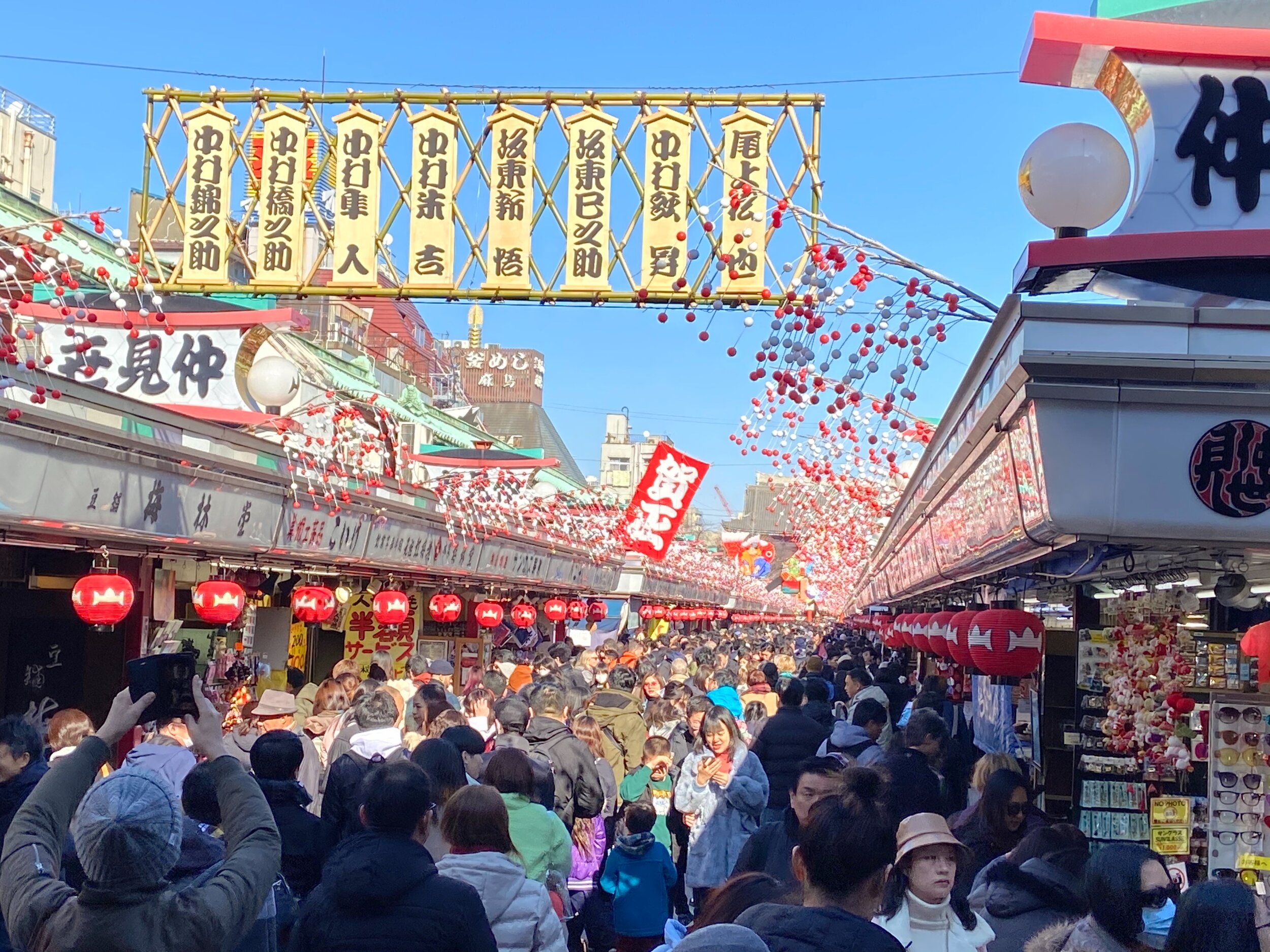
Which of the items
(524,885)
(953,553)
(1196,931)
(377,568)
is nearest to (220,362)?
(377,568)

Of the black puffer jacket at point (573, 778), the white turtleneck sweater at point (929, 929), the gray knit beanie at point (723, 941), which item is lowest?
the black puffer jacket at point (573, 778)

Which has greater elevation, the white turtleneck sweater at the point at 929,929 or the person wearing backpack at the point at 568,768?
the white turtleneck sweater at the point at 929,929

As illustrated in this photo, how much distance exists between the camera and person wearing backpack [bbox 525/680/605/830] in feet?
27.7

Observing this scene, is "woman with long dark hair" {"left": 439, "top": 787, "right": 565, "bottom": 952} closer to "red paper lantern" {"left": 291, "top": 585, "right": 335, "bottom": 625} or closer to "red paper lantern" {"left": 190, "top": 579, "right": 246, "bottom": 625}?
"red paper lantern" {"left": 190, "top": 579, "right": 246, "bottom": 625}

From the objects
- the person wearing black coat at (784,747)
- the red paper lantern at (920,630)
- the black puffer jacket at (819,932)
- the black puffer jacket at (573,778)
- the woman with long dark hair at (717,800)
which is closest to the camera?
the black puffer jacket at (819,932)

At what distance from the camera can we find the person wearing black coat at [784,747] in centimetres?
941

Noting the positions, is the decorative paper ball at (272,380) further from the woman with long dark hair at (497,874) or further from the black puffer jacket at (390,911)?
the black puffer jacket at (390,911)

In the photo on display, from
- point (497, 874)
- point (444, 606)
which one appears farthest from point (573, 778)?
point (444, 606)

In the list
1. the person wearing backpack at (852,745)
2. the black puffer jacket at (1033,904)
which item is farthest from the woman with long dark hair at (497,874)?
the person wearing backpack at (852,745)

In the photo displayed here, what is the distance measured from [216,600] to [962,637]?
21.0 feet

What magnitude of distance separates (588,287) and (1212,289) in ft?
27.4

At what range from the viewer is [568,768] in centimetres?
848

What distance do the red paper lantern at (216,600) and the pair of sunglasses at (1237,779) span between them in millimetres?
7968

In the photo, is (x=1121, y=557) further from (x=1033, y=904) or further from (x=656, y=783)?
(x=656, y=783)
